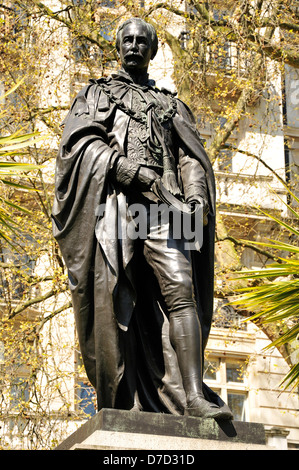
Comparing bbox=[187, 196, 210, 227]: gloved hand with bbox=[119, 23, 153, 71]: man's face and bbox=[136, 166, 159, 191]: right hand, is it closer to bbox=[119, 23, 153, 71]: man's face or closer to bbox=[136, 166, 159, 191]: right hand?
bbox=[136, 166, 159, 191]: right hand

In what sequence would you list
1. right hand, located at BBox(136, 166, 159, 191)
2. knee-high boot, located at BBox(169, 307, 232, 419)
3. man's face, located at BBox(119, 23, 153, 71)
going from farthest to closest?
man's face, located at BBox(119, 23, 153, 71) < right hand, located at BBox(136, 166, 159, 191) < knee-high boot, located at BBox(169, 307, 232, 419)

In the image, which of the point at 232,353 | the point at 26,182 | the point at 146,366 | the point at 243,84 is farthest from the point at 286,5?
the point at 146,366

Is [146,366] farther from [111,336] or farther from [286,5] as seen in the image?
[286,5]

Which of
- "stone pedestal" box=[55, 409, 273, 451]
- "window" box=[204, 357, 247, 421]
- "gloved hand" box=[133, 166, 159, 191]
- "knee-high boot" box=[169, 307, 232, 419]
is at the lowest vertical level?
"stone pedestal" box=[55, 409, 273, 451]

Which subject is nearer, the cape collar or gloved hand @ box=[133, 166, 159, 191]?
gloved hand @ box=[133, 166, 159, 191]

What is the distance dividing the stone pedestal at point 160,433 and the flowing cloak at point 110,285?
1.54 ft

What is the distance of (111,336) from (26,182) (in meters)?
13.2

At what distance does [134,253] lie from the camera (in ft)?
19.4

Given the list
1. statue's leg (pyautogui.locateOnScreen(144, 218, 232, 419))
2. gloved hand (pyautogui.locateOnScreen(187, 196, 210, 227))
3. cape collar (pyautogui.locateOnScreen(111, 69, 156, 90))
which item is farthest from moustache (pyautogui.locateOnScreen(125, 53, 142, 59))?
statue's leg (pyautogui.locateOnScreen(144, 218, 232, 419))

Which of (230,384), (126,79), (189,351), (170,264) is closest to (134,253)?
(170,264)

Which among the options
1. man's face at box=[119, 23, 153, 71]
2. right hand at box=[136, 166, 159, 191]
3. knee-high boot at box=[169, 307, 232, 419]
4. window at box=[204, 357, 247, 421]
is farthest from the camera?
window at box=[204, 357, 247, 421]

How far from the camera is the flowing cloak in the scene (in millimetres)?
5660

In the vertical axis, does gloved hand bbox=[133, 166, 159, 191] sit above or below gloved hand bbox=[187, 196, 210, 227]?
above
